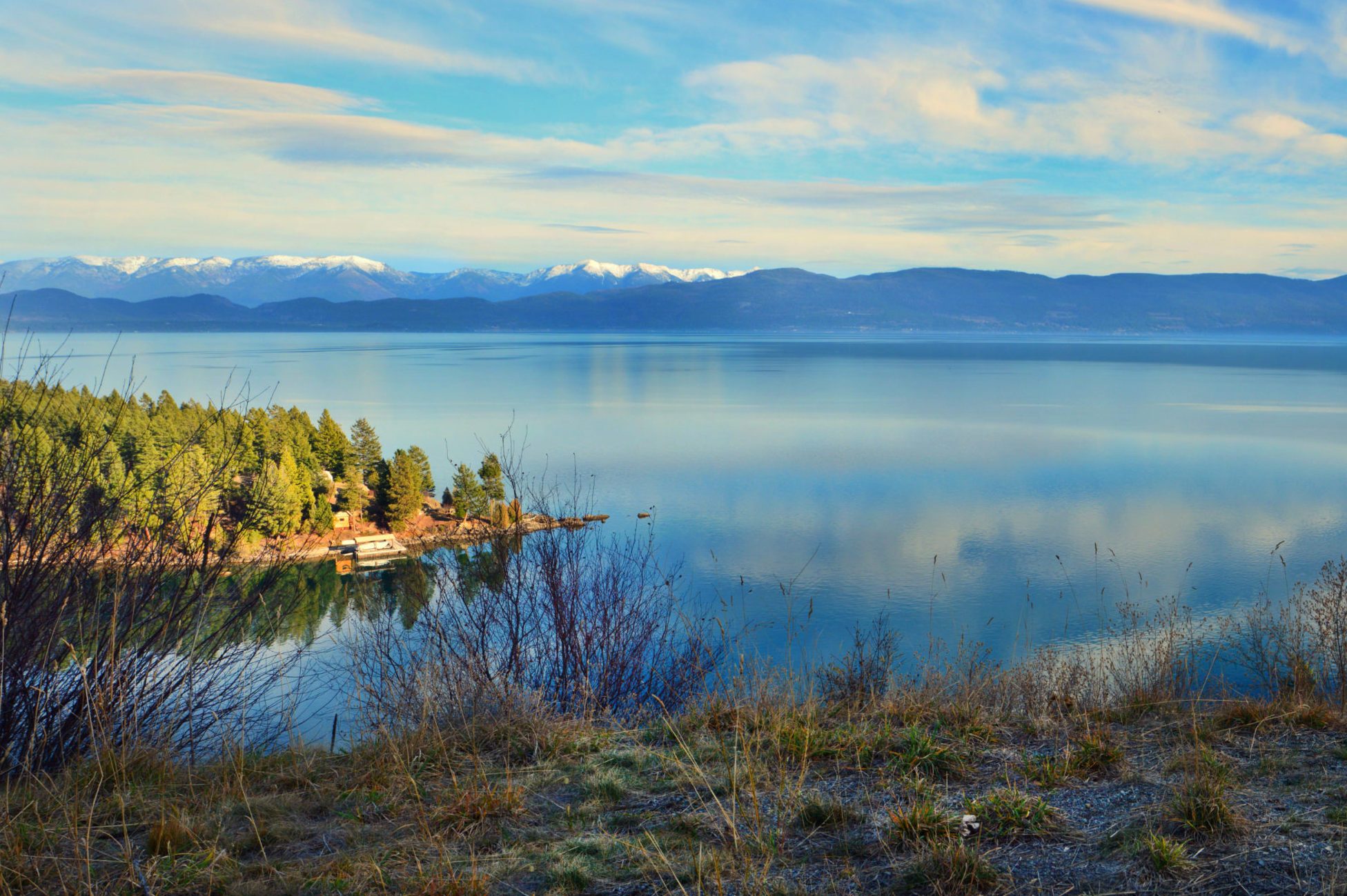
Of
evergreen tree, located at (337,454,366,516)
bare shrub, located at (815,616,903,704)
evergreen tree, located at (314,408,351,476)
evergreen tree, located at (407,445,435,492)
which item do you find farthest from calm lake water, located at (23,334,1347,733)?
evergreen tree, located at (314,408,351,476)

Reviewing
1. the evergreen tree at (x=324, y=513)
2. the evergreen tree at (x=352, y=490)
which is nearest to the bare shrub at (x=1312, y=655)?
the evergreen tree at (x=324, y=513)

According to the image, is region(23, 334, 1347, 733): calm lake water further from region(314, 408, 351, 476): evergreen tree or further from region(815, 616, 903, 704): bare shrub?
region(314, 408, 351, 476): evergreen tree

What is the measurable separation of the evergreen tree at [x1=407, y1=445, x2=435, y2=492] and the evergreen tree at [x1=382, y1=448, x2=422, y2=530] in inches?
6.7

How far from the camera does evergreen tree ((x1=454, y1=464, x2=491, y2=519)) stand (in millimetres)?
34875

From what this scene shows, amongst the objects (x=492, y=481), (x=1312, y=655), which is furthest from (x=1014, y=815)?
(x=492, y=481)

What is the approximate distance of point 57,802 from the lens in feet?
12.0

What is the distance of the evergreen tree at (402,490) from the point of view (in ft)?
118

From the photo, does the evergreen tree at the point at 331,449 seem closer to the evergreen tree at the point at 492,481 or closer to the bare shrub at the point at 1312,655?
the evergreen tree at the point at 492,481

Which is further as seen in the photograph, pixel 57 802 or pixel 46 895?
pixel 57 802

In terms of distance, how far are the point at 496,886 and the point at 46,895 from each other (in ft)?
5.05

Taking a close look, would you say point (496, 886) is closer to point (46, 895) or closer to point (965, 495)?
point (46, 895)

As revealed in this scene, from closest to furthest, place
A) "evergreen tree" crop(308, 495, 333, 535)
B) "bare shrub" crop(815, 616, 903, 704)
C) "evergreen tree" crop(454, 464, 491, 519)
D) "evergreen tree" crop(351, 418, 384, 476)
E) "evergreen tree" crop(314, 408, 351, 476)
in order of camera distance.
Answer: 1. "bare shrub" crop(815, 616, 903, 704)
2. "evergreen tree" crop(308, 495, 333, 535)
3. "evergreen tree" crop(454, 464, 491, 519)
4. "evergreen tree" crop(351, 418, 384, 476)
5. "evergreen tree" crop(314, 408, 351, 476)

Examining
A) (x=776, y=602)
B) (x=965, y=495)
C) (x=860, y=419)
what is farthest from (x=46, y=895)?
(x=860, y=419)

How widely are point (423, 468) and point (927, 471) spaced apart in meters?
23.5
